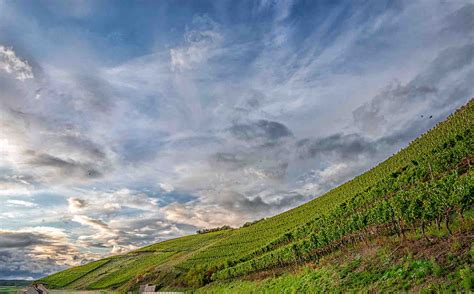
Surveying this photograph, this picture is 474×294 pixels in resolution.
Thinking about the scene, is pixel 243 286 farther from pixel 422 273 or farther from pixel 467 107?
pixel 467 107

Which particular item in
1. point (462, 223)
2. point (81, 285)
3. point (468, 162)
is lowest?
point (462, 223)

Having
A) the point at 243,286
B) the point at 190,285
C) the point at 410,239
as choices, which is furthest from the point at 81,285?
the point at 410,239

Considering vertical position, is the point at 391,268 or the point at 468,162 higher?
the point at 468,162

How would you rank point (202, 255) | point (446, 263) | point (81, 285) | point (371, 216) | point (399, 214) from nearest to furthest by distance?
point (446, 263) < point (399, 214) < point (371, 216) < point (202, 255) < point (81, 285)

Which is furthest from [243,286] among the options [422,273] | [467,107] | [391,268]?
[467,107]

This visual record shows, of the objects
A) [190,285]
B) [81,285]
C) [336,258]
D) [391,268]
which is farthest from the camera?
[81,285]

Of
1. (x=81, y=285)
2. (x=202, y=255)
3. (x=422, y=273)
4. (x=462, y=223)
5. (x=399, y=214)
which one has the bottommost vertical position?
(x=422, y=273)

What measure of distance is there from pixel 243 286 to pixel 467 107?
49.1 m

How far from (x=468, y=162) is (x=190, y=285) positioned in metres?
46.0

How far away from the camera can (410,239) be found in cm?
2308

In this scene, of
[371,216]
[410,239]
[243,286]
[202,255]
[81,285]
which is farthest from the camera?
[81,285]

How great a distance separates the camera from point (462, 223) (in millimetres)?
20766

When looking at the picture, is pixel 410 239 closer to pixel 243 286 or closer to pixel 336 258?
pixel 336 258

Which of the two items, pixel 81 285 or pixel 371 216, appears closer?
pixel 371 216
